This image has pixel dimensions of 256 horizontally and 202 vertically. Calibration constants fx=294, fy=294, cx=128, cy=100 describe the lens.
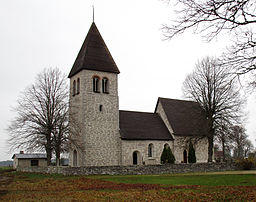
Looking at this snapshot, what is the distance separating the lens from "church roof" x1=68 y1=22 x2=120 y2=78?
33938mm

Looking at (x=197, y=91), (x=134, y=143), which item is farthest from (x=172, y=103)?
(x=134, y=143)

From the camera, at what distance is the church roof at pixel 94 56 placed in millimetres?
33938

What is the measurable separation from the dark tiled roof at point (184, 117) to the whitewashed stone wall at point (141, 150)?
3.36 meters

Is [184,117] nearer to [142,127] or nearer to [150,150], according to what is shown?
[142,127]

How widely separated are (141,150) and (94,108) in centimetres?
748

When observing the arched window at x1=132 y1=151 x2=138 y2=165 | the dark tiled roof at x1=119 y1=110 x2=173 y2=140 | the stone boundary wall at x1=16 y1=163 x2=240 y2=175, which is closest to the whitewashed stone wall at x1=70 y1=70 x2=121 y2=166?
the dark tiled roof at x1=119 y1=110 x2=173 y2=140

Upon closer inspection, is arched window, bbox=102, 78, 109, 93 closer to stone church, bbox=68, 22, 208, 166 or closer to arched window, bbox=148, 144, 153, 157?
stone church, bbox=68, 22, 208, 166

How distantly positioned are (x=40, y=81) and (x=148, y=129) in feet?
47.0

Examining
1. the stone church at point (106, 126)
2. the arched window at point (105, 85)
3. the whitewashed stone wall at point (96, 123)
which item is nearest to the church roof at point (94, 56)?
the stone church at point (106, 126)

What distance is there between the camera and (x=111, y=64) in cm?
3553

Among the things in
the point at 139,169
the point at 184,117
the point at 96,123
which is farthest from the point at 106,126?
the point at 184,117

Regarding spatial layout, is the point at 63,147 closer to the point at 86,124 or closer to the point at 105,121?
the point at 86,124

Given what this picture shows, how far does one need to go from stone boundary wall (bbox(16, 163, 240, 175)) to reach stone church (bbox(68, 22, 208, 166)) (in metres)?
5.51

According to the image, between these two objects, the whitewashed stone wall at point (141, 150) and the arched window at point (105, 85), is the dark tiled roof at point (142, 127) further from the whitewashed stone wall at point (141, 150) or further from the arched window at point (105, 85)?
the arched window at point (105, 85)
